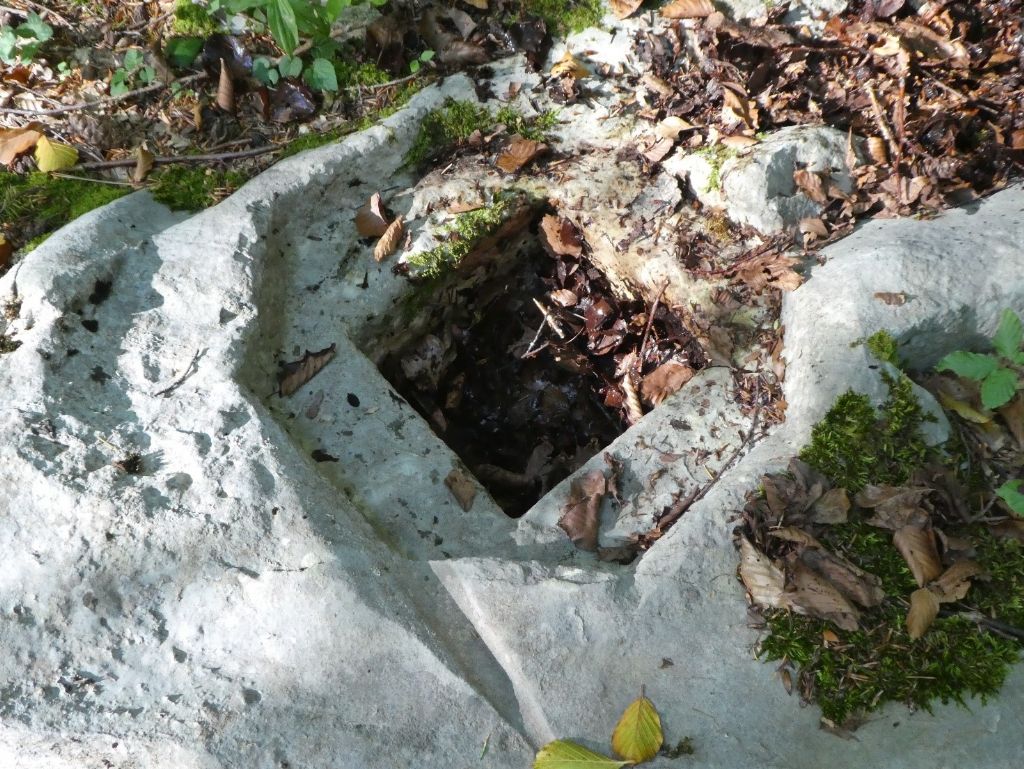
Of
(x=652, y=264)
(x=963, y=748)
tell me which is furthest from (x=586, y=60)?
(x=963, y=748)

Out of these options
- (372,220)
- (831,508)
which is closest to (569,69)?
(372,220)

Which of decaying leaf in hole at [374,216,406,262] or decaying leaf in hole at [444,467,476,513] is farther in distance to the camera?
decaying leaf in hole at [374,216,406,262]

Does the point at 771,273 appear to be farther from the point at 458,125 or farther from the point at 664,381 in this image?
the point at 458,125

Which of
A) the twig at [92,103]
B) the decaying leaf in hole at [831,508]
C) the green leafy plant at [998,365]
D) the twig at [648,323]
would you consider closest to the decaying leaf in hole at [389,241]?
the twig at [648,323]

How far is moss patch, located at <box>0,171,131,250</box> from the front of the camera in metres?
3.52

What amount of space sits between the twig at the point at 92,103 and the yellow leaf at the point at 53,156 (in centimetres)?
27

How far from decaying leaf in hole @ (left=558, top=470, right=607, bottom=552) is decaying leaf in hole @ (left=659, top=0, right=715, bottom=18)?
2.53m

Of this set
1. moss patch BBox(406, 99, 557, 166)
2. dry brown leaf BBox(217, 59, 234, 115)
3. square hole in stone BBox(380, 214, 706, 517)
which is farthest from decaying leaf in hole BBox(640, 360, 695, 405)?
dry brown leaf BBox(217, 59, 234, 115)

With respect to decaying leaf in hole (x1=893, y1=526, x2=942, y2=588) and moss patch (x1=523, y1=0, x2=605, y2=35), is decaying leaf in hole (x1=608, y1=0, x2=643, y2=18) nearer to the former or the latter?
moss patch (x1=523, y1=0, x2=605, y2=35)

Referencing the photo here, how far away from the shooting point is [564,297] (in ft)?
12.8

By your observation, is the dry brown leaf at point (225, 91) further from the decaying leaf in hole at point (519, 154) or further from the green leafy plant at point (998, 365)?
the green leafy plant at point (998, 365)

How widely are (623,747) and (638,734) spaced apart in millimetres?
61

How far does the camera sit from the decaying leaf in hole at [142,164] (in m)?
3.68

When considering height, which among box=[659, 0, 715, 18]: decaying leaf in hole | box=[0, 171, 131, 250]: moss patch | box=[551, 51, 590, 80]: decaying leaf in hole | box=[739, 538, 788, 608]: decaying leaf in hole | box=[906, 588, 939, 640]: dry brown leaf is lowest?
box=[906, 588, 939, 640]: dry brown leaf
